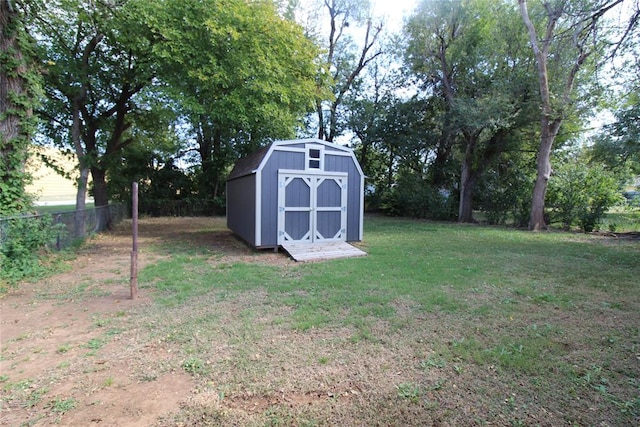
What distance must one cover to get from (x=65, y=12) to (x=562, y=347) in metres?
13.2

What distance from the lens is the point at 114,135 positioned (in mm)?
11766

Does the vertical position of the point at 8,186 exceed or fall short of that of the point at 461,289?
it exceeds it

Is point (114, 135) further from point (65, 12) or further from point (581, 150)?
point (581, 150)

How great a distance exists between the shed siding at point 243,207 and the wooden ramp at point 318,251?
113 cm

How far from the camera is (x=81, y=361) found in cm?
304

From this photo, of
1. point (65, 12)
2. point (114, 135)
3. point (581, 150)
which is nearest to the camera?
point (65, 12)

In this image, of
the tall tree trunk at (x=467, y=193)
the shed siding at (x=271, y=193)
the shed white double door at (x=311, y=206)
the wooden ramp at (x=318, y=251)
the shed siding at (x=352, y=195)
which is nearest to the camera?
the wooden ramp at (x=318, y=251)

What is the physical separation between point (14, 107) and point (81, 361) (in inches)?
240

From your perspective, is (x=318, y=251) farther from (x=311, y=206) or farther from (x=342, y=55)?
(x=342, y=55)

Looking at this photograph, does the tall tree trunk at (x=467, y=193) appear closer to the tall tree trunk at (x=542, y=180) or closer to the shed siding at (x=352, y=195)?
the tall tree trunk at (x=542, y=180)

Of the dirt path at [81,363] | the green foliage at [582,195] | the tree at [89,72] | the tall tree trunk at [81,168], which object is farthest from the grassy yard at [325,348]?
the green foliage at [582,195]

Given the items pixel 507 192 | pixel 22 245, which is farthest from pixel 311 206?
pixel 507 192

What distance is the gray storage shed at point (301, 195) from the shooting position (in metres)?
8.52

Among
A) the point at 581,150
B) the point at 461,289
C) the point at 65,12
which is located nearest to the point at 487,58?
the point at 581,150
